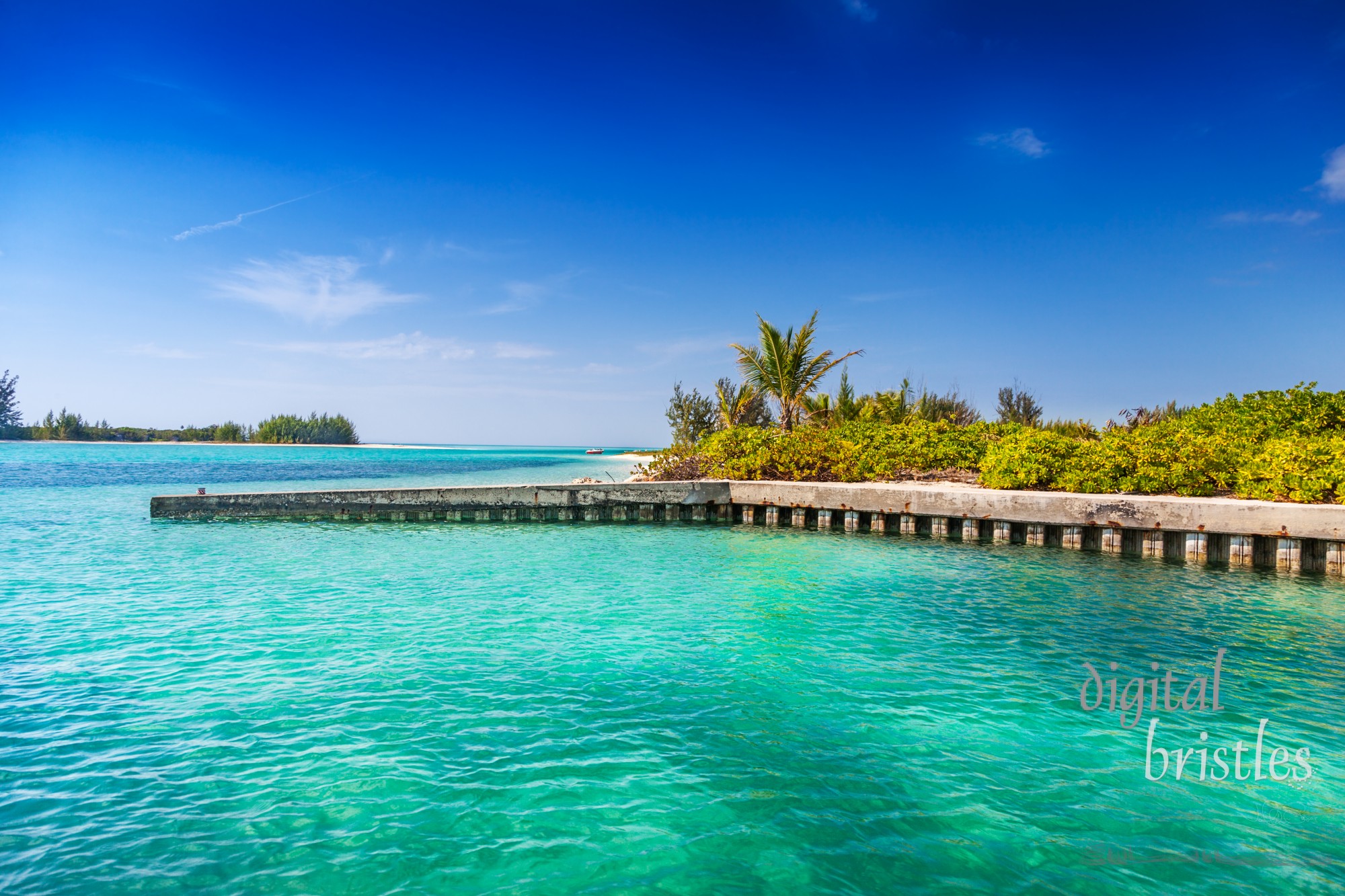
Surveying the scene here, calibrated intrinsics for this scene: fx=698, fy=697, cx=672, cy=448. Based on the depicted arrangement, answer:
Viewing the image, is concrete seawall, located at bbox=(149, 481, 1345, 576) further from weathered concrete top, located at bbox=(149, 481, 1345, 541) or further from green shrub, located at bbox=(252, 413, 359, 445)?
green shrub, located at bbox=(252, 413, 359, 445)

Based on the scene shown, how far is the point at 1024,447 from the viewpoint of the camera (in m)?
15.3

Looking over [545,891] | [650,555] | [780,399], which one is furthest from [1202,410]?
[545,891]

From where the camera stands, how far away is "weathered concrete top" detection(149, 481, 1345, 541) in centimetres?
1123

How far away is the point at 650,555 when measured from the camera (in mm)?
12422

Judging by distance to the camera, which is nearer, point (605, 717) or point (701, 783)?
point (701, 783)

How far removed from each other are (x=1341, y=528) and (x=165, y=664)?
15211 mm

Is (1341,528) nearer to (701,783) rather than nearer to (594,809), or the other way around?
(701,783)

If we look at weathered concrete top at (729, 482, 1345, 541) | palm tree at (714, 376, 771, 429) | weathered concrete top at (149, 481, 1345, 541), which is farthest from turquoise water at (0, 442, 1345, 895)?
palm tree at (714, 376, 771, 429)

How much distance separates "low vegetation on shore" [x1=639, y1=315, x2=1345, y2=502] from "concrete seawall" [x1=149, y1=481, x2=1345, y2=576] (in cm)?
108

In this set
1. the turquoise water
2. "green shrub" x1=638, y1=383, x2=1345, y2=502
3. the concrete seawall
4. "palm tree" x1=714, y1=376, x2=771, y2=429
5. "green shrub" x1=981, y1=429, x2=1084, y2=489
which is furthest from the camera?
"palm tree" x1=714, y1=376, x2=771, y2=429

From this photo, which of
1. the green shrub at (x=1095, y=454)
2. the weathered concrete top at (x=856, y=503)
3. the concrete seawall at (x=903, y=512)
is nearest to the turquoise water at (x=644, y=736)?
the concrete seawall at (x=903, y=512)

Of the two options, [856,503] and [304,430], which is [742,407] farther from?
[304,430]

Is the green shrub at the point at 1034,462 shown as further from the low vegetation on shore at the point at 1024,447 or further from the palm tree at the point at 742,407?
the palm tree at the point at 742,407

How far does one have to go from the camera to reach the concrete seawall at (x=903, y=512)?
36.7ft
